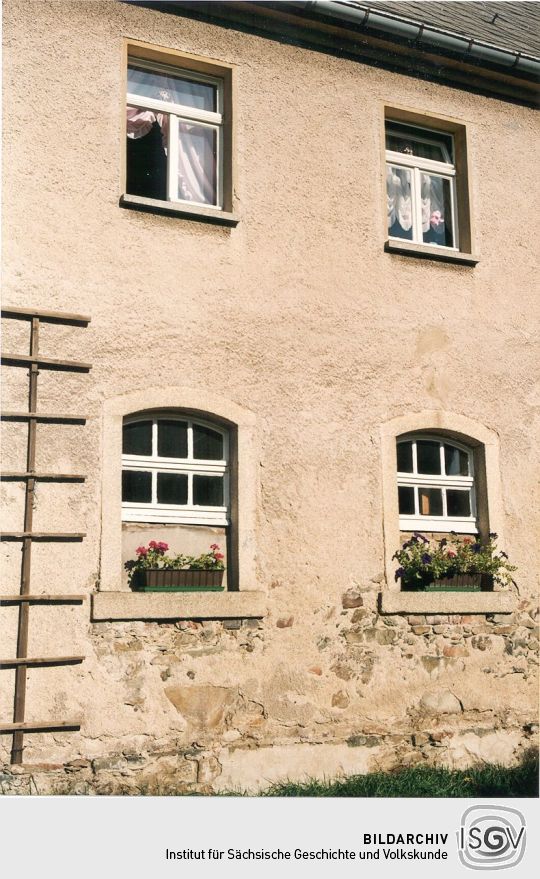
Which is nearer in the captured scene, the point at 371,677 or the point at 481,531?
the point at 371,677

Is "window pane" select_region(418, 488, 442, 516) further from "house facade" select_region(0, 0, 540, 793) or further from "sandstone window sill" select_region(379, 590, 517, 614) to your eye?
"sandstone window sill" select_region(379, 590, 517, 614)

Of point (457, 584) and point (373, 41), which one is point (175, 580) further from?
point (373, 41)

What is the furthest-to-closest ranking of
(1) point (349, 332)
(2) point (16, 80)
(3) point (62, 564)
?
(1) point (349, 332) < (2) point (16, 80) < (3) point (62, 564)

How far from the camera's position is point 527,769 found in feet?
26.7

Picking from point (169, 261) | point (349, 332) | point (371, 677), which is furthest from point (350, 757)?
point (169, 261)

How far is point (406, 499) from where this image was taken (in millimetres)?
8383

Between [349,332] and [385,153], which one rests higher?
[385,153]

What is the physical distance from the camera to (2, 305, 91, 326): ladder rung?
6.89 metres

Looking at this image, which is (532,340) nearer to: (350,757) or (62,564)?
(350,757)

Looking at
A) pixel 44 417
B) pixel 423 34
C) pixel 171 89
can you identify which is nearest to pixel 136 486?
pixel 44 417

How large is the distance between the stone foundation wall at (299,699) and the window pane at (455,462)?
4.27 ft

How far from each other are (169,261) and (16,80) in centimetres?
173

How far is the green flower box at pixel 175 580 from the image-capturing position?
7.04 metres

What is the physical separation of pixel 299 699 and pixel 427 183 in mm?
4942
